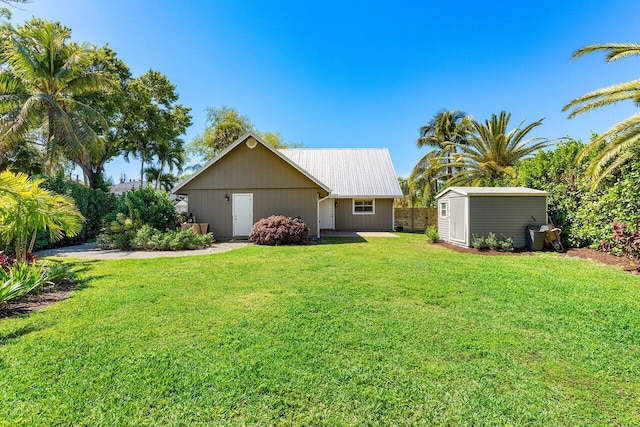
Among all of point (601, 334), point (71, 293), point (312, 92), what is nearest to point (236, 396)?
point (601, 334)

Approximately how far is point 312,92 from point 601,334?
19902mm

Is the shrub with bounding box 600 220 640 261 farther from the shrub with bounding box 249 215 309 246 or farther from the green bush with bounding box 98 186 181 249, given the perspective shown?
the green bush with bounding box 98 186 181 249

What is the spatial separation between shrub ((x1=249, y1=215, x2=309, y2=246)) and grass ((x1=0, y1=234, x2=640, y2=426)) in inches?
232

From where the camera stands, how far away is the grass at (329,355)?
2.18 metres

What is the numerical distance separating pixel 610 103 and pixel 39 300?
44.3ft

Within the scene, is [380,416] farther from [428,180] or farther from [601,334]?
[428,180]

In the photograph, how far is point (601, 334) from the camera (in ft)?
11.2

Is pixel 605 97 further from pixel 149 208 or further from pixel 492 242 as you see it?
pixel 149 208

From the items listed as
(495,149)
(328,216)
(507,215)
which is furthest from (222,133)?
(507,215)

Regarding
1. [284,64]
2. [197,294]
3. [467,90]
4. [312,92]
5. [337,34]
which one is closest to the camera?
[197,294]

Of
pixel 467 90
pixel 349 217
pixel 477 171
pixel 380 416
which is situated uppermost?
pixel 467 90

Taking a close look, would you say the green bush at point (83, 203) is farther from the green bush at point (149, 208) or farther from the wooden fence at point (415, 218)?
the wooden fence at point (415, 218)

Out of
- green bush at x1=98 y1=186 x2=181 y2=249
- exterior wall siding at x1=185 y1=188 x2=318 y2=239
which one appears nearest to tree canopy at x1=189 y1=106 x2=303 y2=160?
exterior wall siding at x1=185 y1=188 x2=318 y2=239

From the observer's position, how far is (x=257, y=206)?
44.9ft
